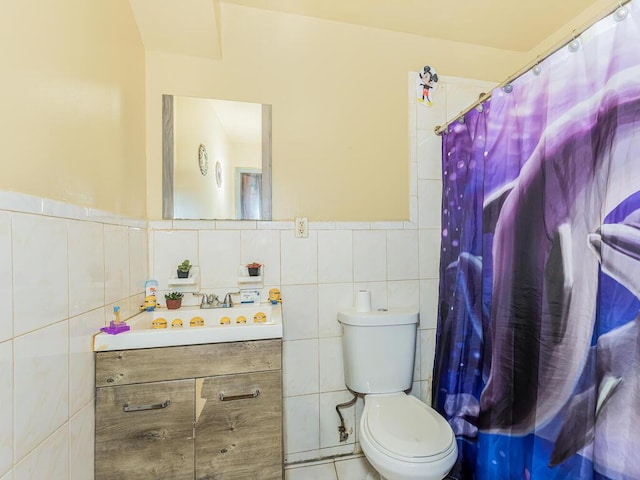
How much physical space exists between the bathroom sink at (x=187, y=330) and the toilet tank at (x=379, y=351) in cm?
44

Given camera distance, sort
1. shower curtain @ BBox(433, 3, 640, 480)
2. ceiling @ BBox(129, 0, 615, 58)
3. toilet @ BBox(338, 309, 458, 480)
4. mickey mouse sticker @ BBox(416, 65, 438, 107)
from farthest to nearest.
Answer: mickey mouse sticker @ BBox(416, 65, 438, 107) < ceiling @ BBox(129, 0, 615, 58) < toilet @ BBox(338, 309, 458, 480) < shower curtain @ BBox(433, 3, 640, 480)

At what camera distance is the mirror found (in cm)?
155

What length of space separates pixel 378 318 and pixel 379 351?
0.17m

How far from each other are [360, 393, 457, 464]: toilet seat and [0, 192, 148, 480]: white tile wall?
103 centimetres

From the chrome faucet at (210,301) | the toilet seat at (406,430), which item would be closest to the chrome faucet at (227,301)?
the chrome faucet at (210,301)

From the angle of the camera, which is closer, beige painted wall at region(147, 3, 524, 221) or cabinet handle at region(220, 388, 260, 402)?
cabinet handle at region(220, 388, 260, 402)

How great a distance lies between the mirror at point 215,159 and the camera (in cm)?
155

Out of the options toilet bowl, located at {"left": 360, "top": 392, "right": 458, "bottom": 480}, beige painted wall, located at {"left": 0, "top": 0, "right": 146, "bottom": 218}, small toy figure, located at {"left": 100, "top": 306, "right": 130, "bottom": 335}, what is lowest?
toilet bowl, located at {"left": 360, "top": 392, "right": 458, "bottom": 480}

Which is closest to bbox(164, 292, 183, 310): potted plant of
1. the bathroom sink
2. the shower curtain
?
the bathroom sink

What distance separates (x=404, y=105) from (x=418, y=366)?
1577 mm

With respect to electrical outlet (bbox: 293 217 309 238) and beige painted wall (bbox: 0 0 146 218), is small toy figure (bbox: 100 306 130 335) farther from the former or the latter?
electrical outlet (bbox: 293 217 309 238)

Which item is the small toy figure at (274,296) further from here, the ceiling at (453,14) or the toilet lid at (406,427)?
the ceiling at (453,14)

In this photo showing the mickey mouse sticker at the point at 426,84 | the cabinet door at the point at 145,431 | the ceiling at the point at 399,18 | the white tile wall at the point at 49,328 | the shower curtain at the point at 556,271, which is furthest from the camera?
the mickey mouse sticker at the point at 426,84

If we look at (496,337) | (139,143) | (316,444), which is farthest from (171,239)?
(496,337)
